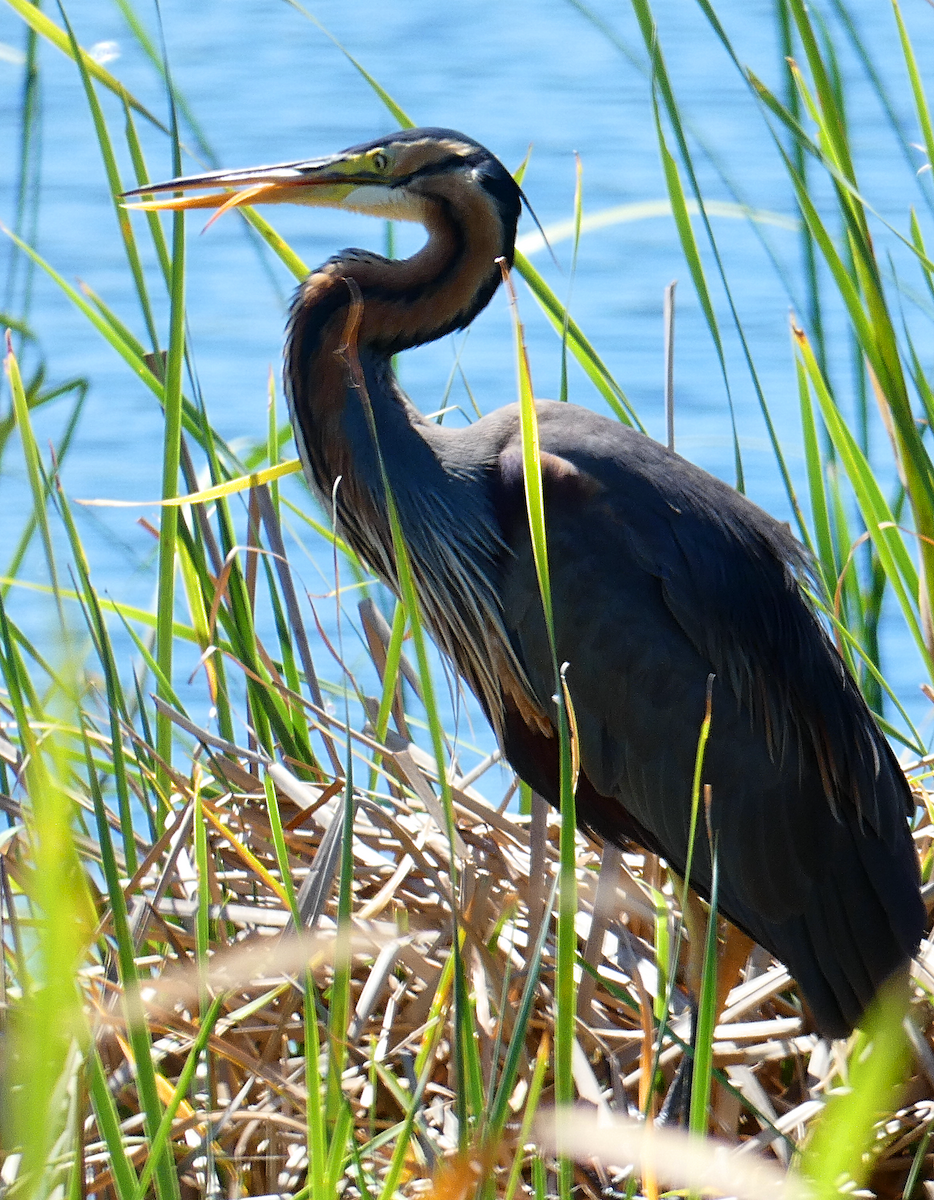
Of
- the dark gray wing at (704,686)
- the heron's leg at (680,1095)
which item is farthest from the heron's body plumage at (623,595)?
the heron's leg at (680,1095)

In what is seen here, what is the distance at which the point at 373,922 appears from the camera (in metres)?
1.83

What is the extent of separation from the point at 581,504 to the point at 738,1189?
4.07 feet

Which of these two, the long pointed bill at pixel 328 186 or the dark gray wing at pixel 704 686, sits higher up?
the long pointed bill at pixel 328 186

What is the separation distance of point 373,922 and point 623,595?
0.59 m

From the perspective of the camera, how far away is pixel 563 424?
2.18 meters

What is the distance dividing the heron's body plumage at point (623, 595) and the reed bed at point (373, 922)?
3.3 inches

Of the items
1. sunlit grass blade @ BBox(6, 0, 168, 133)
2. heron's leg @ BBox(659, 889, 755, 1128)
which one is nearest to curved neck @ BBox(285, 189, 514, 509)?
sunlit grass blade @ BBox(6, 0, 168, 133)

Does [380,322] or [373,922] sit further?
[380,322]

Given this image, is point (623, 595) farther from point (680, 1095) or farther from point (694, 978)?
point (680, 1095)

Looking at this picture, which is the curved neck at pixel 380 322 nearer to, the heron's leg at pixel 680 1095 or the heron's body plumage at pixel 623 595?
the heron's body plumage at pixel 623 595

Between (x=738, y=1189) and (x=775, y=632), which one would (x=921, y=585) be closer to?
(x=775, y=632)

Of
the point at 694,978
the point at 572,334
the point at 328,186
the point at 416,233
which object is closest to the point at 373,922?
the point at 694,978

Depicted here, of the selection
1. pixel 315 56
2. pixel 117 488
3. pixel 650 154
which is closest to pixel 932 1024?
pixel 117 488

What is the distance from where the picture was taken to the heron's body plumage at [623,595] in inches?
83.1
